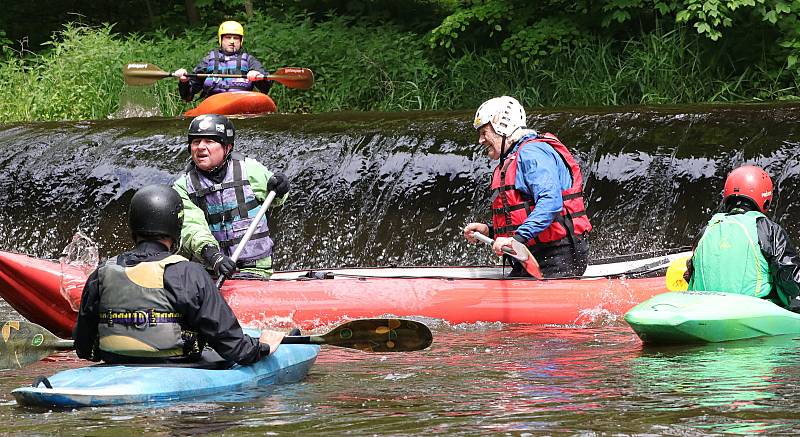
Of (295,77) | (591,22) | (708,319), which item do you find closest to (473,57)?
(591,22)

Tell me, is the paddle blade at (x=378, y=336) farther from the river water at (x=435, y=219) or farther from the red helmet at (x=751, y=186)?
the red helmet at (x=751, y=186)

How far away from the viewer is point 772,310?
615 centimetres

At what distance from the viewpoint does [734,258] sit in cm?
625

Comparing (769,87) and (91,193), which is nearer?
(91,193)

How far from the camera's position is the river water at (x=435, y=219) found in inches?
189

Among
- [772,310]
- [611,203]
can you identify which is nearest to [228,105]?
[611,203]

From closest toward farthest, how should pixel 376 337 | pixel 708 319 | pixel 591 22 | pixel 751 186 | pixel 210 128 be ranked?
pixel 376 337 < pixel 708 319 < pixel 751 186 < pixel 210 128 < pixel 591 22

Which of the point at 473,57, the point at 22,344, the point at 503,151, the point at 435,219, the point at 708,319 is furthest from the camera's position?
the point at 473,57

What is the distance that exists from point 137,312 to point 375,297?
2.56 meters

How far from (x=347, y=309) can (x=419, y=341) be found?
1749mm

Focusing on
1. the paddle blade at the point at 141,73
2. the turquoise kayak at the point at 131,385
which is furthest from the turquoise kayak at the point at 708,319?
the paddle blade at the point at 141,73

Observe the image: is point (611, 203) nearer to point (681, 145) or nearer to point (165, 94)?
point (681, 145)

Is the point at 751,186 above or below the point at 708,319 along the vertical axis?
above

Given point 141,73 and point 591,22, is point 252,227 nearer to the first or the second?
point 141,73
